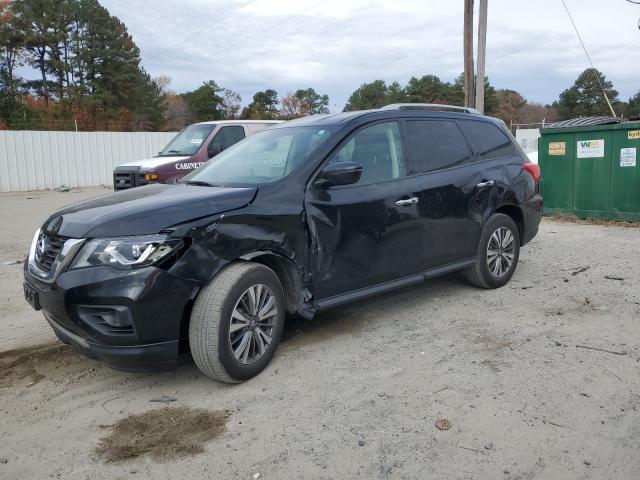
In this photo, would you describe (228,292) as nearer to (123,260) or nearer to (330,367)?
(123,260)

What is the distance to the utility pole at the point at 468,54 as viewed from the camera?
48.0ft

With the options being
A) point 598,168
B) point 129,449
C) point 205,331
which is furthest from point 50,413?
point 598,168

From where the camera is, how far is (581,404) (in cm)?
327

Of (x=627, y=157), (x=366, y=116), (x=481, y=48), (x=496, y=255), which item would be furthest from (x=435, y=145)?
(x=481, y=48)

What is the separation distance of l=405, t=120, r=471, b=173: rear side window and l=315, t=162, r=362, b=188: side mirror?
0.95 meters

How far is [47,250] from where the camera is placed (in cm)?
355

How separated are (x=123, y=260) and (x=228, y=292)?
65cm

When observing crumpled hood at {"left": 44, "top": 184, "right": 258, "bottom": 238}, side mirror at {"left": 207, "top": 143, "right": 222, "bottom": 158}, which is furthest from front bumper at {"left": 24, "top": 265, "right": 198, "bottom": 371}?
side mirror at {"left": 207, "top": 143, "right": 222, "bottom": 158}

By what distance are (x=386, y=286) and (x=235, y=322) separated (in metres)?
1.46

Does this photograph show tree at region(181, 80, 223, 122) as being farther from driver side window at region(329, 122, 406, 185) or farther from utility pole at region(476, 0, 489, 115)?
driver side window at region(329, 122, 406, 185)

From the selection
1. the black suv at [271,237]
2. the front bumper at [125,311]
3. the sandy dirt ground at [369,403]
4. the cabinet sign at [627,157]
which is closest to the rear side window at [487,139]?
the black suv at [271,237]

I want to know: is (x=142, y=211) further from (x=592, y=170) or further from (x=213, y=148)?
(x=592, y=170)

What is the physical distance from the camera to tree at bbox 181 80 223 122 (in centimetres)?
6034

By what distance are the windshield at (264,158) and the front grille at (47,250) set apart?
1243 millimetres
